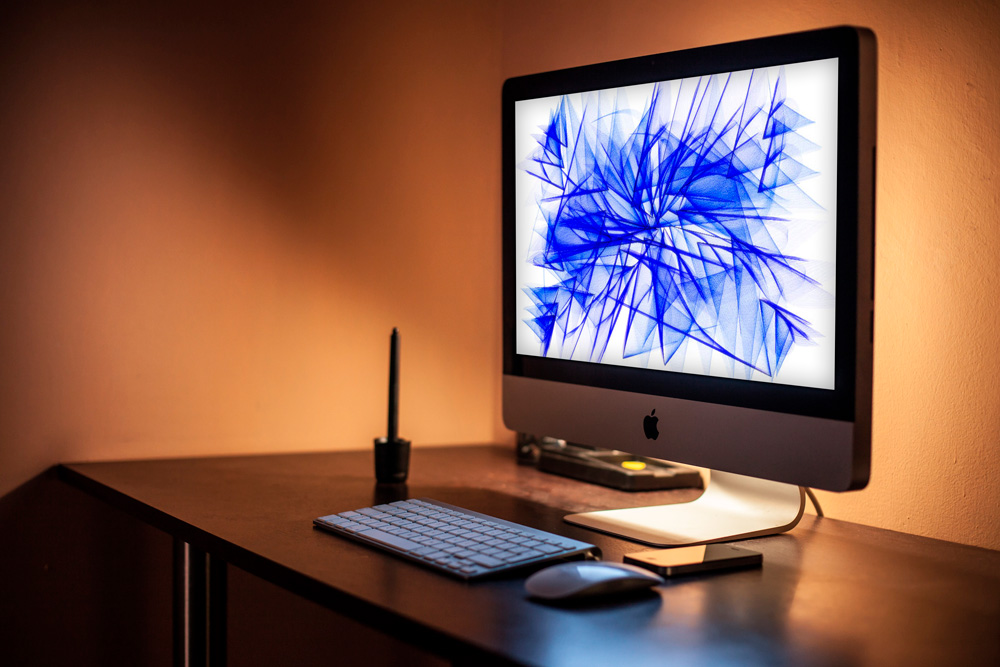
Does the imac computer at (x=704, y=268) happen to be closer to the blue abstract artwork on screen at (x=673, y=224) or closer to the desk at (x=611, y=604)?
the blue abstract artwork on screen at (x=673, y=224)

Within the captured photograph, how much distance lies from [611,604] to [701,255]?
0.48m

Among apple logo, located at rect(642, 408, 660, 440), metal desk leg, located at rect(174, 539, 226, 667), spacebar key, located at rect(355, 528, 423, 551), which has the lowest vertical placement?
metal desk leg, located at rect(174, 539, 226, 667)

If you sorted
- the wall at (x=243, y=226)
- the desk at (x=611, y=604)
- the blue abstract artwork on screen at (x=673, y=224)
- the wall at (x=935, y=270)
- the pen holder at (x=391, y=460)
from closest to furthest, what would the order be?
the desk at (x=611, y=604), the blue abstract artwork on screen at (x=673, y=224), the wall at (x=935, y=270), the pen holder at (x=391, y=460), the wall at (x=243, y=226)

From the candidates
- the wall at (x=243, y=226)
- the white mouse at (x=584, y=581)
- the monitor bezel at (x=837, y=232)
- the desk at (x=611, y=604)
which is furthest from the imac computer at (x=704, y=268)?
the wall at (x=243, y=226)

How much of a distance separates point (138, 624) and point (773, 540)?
1.17 meters

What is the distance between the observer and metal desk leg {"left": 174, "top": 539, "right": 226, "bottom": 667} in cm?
151

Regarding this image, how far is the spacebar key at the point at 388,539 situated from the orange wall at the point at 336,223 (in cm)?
70

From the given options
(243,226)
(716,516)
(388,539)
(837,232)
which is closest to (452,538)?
(388,539)

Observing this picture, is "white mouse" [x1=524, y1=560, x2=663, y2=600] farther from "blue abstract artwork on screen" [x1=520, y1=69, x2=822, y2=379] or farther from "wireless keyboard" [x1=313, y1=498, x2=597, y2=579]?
"blue abstract artwork on screen" [x1=520, y1=69, x2=822, y2=379]

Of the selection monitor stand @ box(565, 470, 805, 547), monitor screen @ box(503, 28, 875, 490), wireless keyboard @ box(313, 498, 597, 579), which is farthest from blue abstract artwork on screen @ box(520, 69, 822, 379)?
wireless keyboard @ box(313, 498, 597, 579)

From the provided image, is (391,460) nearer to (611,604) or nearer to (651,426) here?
(651,426)

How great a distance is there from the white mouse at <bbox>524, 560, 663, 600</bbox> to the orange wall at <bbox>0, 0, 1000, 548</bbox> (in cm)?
60

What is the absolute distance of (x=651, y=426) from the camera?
1199 millimetres

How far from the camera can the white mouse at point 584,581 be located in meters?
0.85
